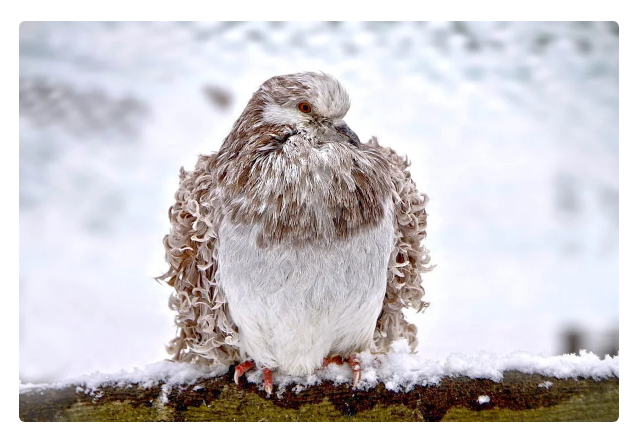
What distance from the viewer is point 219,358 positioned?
2.91m

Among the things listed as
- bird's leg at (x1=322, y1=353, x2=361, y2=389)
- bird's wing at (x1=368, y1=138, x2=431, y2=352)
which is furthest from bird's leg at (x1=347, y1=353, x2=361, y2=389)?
bird's wing at (x1=368, y1=138, x2=431, y2=352)

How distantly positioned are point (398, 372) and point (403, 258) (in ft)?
1.45

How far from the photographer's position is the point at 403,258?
2.92 metres

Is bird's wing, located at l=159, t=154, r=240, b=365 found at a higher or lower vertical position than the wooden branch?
higher

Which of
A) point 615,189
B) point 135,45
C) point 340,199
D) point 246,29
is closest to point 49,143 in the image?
point 135,45

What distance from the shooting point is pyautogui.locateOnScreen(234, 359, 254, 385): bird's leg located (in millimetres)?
2803

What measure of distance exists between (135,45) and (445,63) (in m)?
1.37

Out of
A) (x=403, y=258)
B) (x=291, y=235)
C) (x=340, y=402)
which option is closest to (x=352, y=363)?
(x=340, y=402)

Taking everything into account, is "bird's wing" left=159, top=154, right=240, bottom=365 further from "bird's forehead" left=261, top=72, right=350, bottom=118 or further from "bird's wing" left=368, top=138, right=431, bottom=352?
"bird's wing" left=368, top=138, right=431, bottom=352

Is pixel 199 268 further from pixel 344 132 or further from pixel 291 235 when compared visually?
pixel 344 132

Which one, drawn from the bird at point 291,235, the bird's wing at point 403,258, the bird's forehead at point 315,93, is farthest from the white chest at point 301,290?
the bird's forehead at point 315,93

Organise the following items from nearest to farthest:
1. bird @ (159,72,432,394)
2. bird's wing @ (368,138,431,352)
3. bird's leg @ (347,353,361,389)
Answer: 1. bird @ (159,72,432,394)
2. bird's leg @ (347,353,361,389)
3. bird's wing @ (368,138,431,352)

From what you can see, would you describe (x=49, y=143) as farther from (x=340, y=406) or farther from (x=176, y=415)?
(x=340, y=406)

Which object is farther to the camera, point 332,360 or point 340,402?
point 332,360
